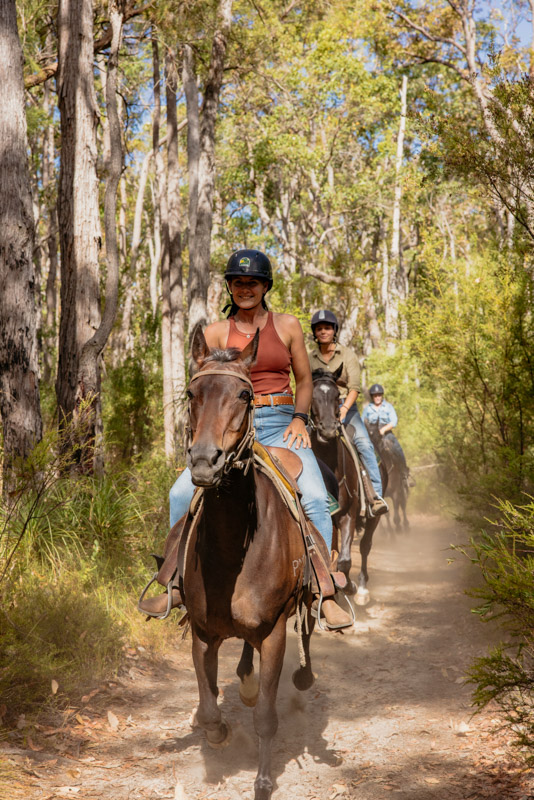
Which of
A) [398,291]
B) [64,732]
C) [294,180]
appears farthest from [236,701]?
[398,291]

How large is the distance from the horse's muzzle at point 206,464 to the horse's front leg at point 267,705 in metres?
1.55

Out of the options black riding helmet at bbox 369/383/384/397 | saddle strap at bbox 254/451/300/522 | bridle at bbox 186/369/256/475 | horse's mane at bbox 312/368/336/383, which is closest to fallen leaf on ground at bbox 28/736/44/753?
saddle strap at bbox 254/451/300/522

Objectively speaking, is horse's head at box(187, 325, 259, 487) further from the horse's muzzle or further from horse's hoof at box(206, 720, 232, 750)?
horse's hoof at box(206, 720, 232, 750)

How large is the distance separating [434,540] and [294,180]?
19509mm

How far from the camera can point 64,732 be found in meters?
5.05

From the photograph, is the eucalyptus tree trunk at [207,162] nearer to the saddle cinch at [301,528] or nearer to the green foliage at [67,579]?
the green foliage at [67,579]

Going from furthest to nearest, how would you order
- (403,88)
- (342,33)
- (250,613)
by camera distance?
(403,88) → (342,33) → (250,613)

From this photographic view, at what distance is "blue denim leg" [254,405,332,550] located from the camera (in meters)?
5.07

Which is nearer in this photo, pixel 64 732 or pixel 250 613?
pixel 250 613

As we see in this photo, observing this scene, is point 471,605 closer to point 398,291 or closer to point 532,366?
point 532,366

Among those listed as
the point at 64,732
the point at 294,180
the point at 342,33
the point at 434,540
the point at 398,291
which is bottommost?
the point at 434,540

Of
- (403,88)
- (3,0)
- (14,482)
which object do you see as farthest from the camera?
(403,88)

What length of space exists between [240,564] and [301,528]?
27.9 inches

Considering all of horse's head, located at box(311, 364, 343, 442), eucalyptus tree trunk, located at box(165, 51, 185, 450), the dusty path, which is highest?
eucalyptus tree trunk, located at box(165, 51, 185, 450)
